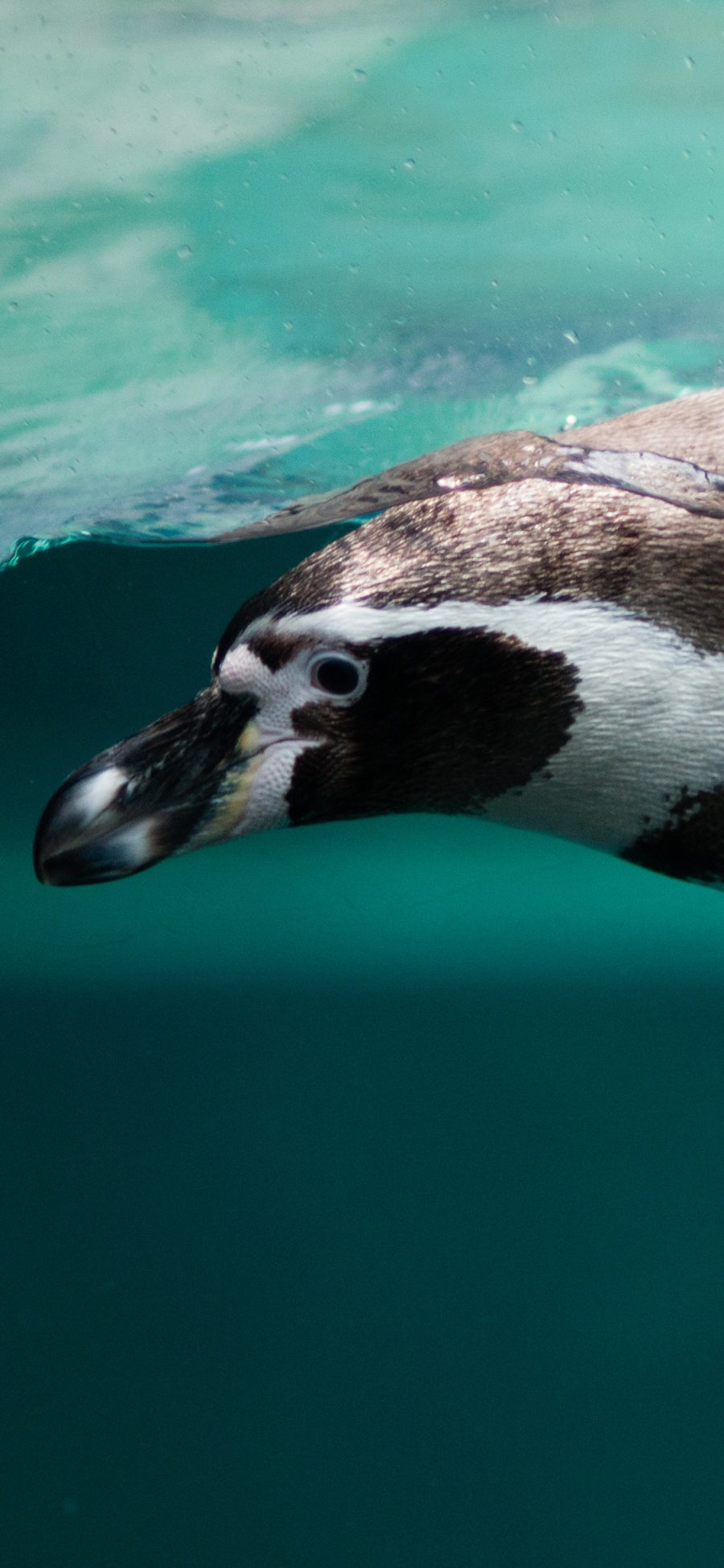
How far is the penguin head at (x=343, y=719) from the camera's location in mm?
1121

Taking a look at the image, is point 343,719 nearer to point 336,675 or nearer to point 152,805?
point 336,675

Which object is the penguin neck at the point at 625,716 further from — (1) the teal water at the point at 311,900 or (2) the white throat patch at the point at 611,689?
(1) the teal water at the point at 311,900

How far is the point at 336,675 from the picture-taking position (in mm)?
1154

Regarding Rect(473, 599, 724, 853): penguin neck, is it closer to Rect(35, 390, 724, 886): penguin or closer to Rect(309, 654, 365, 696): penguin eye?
Rect(35, 390, 724, 886): penguin

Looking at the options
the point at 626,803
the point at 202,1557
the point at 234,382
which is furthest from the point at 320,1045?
the point at 626,803

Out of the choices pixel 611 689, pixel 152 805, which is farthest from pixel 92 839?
pixel 611 689

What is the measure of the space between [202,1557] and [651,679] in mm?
2855

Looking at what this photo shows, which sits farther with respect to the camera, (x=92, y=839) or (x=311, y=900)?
(x=311, y=900)

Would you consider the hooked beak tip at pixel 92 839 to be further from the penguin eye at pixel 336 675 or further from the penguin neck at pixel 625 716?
the penguin neck at pixel 625 716

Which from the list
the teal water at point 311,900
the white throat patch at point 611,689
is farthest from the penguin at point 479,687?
the teal water at point 311,900

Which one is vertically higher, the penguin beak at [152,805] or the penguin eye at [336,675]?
the penguin eye at [336,675]

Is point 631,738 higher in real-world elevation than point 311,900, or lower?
lower

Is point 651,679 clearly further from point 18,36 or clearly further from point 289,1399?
point 289,1399

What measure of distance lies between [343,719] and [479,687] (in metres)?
0.14
